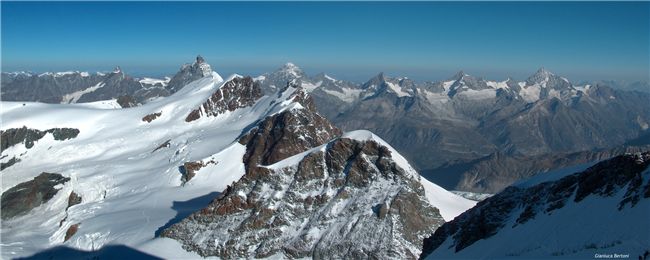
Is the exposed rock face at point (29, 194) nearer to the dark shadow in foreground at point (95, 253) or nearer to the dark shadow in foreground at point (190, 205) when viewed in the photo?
the dark shadow in foreground at point (95, 253)

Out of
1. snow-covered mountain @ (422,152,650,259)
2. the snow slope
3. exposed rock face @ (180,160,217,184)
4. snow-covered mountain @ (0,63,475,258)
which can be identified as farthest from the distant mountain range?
exposed rock face @ (180,160,217,184)

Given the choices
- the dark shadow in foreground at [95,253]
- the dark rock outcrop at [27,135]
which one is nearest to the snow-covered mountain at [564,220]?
the dark shadow in foreground at [95,253]

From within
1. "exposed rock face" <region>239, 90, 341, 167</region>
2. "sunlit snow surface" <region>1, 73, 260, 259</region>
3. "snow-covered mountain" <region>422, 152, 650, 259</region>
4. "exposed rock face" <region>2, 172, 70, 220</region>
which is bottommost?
"exposed rock face" <region>2, 172, 70, 220</region>

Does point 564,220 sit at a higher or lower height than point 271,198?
higher

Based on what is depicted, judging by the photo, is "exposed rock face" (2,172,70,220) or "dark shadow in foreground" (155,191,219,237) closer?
"dark shadow in foreground" (155,191,219,237)

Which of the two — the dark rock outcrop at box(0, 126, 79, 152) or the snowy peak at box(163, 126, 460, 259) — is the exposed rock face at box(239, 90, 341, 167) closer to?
the snowy peak at box(163, 126, 460, 259)

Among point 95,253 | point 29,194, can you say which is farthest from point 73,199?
point 95,253

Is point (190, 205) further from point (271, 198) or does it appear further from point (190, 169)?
point (271, 198)
